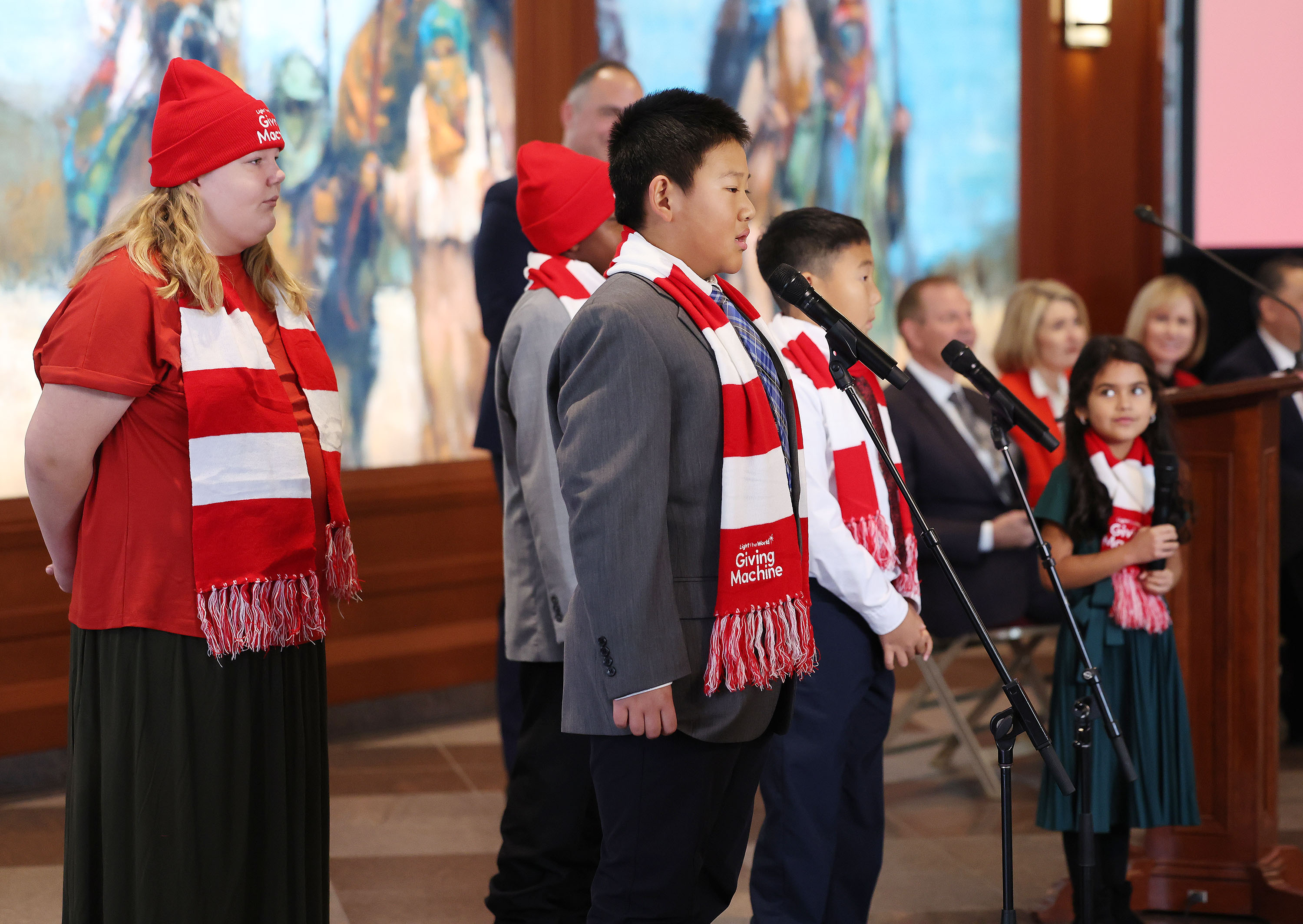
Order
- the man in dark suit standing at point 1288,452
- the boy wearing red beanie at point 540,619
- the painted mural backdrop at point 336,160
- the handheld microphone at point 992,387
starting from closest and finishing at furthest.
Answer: the handheld microphone at point 992,387, the boy wearing red beanie at point 540,619, the painted mural backdrop at point 336,160, the man in dark suit standing at point 1288,452

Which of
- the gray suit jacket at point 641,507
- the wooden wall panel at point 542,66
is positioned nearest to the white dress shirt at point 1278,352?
the wooden wall panel at point 542,66

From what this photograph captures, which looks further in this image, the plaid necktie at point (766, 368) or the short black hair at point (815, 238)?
the short black hair at point (815, 238)

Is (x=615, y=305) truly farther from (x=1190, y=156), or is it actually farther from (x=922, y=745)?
(x=1190, y=156)

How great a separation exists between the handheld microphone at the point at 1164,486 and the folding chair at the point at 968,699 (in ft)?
3.45

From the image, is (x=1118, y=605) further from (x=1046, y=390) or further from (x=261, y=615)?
(x=1046, y=390)

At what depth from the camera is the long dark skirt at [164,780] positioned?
195 cm

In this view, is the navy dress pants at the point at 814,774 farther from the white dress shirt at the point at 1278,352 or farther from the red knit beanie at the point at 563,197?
the white dress shirt at the point at 1278,352

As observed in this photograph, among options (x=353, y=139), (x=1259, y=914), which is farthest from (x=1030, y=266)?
(x=1259, y=914)

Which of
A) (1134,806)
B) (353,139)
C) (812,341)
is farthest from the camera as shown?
(353,139)

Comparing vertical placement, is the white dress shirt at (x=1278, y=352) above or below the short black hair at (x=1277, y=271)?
below

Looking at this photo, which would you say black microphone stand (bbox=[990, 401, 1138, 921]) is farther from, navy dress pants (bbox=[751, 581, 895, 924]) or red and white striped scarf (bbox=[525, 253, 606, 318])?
red and white striped scarf (bbox=[525, 253, 606, 318])

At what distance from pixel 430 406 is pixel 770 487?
3.10m

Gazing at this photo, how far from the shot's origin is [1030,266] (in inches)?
250

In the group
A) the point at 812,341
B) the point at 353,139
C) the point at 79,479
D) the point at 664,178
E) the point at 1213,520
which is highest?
the point at 353,139
